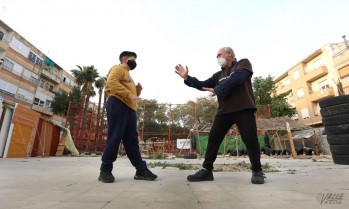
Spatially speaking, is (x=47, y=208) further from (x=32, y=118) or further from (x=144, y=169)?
(x=32, y=118)

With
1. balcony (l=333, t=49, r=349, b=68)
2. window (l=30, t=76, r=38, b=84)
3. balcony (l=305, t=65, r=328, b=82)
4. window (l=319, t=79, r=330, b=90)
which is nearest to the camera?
balcony (l=333, t=49, r=349, b=68)

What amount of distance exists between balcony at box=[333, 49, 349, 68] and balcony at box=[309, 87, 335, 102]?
3449mm

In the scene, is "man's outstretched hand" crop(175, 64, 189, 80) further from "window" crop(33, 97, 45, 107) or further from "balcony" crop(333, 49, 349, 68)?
"window" crop(33, 97, 45, 107)

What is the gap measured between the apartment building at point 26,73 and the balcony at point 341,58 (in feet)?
142

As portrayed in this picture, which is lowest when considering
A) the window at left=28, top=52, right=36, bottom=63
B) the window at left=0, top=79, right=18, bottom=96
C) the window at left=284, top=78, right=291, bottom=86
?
the window at left=0, top=79, right=18, bottom=96

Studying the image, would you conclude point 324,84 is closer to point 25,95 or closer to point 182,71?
point 182,71

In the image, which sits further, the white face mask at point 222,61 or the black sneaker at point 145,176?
the white face mask at point 222,61

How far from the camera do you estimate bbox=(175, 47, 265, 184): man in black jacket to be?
2670 millimetres

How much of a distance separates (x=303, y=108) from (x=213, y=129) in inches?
1489

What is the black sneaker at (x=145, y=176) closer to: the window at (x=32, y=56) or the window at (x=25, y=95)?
the window at (x=25, y=95)

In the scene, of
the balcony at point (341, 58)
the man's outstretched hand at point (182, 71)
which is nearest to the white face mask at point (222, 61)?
the man's outstretched hand at point (182, 71)

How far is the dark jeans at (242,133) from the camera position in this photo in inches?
105

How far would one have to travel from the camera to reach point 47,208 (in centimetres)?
136

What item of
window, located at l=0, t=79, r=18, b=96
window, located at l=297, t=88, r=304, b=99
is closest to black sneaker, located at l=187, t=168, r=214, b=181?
window, located at l=0, t=79, r=18, b=96
